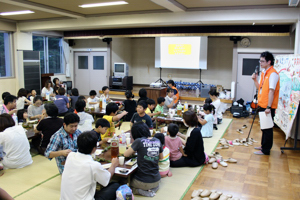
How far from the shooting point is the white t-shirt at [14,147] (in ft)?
13.1

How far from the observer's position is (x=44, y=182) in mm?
3820

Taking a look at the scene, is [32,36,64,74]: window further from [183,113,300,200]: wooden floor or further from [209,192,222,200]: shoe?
[209,192,222,200]: shoe

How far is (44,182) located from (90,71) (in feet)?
28.2

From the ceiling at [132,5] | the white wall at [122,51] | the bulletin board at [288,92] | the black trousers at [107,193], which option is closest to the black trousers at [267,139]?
the bulletin board at [288,92]

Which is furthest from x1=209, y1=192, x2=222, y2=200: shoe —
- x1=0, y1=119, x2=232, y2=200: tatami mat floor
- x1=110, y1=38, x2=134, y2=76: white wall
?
x1=110, y1=38, x2=134, y2=76: white wall

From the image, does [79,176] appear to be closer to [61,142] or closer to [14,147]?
[61,142]

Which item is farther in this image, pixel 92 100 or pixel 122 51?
pixel 122 51

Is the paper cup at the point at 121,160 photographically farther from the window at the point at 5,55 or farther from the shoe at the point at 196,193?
the window at the point at 5,55

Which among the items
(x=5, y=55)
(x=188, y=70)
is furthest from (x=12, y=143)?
(x=188, y=70)

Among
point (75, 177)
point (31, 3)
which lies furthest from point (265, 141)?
point (31, 3)

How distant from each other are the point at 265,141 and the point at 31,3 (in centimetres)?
631

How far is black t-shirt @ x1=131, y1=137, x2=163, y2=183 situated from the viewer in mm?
3207

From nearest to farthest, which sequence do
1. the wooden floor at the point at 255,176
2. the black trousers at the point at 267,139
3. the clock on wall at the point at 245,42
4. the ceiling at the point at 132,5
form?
the wooden floor at the point at 255,176, the black trousers at the point at 267,139, the ceiling at the point at 132,5, the clock on wall at the point at 245,42

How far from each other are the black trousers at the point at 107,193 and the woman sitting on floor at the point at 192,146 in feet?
5.36
